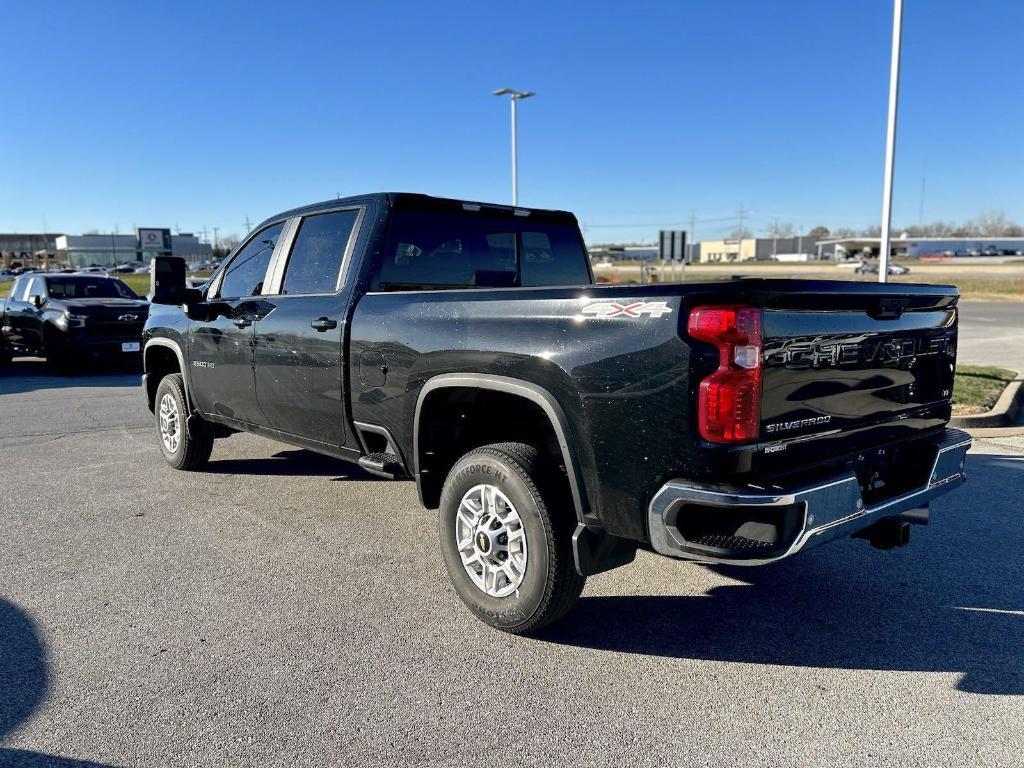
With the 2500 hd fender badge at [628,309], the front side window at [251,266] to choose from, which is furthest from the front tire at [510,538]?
the front side window at [251,266]

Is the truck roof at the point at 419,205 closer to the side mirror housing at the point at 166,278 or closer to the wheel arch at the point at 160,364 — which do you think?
the side mirror housing at the point at 166,278

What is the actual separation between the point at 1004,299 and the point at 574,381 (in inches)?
1426

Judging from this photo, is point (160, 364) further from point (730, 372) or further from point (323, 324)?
point (730, 372)

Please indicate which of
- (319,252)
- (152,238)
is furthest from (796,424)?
(152,238)

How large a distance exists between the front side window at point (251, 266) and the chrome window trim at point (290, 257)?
142 mm

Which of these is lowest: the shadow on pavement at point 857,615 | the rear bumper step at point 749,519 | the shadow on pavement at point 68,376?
the shadow on pavement at point 68,376

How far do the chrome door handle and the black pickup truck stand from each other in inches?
0.4

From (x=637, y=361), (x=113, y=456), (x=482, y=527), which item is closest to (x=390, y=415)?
(x=482, y=527)

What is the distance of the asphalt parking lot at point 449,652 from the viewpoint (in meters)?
2.76

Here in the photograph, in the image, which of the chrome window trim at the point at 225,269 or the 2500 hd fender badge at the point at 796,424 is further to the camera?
the chrome window trim at the point at 225,269

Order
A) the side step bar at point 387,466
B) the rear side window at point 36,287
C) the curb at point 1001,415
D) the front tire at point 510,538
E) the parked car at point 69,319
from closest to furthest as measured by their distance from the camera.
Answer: the front tire at point 510,538 → the side step bar at point 387,466 → the curb at point 1001,415 → the parked car at point 69,319 → the rear side window at point 36,287

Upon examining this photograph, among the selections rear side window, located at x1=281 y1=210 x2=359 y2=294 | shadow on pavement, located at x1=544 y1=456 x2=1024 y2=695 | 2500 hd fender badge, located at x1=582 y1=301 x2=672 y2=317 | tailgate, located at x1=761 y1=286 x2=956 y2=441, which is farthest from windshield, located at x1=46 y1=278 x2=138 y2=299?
tailgate, located at x1=761 y1=286 x2=956 y2=441

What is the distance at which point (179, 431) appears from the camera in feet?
A: 20.8

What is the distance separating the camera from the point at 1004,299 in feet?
108
